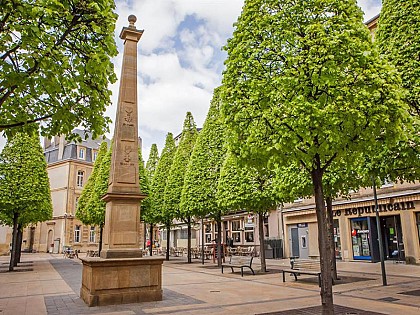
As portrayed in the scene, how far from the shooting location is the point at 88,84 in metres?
7.03

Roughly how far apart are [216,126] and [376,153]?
1390cm

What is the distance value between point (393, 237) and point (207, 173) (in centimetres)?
1217

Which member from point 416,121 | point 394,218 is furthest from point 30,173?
point 394,218

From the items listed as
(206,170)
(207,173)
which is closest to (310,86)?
(207,173)

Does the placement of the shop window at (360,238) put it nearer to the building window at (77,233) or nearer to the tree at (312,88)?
the tree at (312,88)

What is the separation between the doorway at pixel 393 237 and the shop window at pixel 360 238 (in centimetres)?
106

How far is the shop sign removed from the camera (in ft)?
66.6

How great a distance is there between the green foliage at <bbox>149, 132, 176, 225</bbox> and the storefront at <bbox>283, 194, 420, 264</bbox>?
1042cm

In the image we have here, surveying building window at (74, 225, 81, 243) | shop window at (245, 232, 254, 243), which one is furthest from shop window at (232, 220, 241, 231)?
building window at (74, 225, 81, 243)

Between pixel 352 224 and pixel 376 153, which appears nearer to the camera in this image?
pixel 376 153

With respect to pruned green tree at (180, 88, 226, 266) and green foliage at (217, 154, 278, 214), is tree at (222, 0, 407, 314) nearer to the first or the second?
green foliage at (217, 154, 278, 214)

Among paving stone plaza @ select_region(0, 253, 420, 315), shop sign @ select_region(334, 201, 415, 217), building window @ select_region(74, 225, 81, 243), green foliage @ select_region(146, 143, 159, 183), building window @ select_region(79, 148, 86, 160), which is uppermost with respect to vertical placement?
building window @ select_region(79, 148, 86, 160)

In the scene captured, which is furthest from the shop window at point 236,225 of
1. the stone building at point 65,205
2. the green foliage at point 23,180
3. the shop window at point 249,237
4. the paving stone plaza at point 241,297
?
the paving stone plaza at point 241,297

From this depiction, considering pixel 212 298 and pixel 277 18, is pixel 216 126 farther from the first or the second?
pixel 277 18
